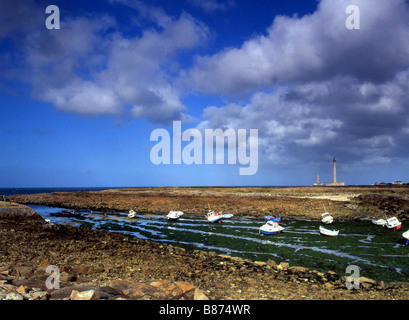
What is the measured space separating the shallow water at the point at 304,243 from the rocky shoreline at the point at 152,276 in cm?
294

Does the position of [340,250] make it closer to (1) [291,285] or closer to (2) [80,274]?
(1) [291,285]

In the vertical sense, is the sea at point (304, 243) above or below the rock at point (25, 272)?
below

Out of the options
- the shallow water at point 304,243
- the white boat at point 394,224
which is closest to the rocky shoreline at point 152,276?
Answer: the shallow water at point 304,243

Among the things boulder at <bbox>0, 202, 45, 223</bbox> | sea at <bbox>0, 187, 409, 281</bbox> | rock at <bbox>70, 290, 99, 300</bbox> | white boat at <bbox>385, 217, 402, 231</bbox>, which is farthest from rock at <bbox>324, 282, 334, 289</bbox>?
boulder at <bbox>0, 202, 45, 223</bbox>

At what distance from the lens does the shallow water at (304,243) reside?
20.8 meters

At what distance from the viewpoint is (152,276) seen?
15.5 meters

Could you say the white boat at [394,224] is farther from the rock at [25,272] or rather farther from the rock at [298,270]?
the rock at [25,272]

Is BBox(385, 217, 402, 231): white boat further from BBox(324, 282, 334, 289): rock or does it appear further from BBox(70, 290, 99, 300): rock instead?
BBox(70, 290, 99, 300): rock

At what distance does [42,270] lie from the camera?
1423 centimetres

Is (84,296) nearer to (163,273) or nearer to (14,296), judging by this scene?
Result: (14,296)

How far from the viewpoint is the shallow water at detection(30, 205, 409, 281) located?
20797 mm

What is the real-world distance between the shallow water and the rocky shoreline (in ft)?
9.65
